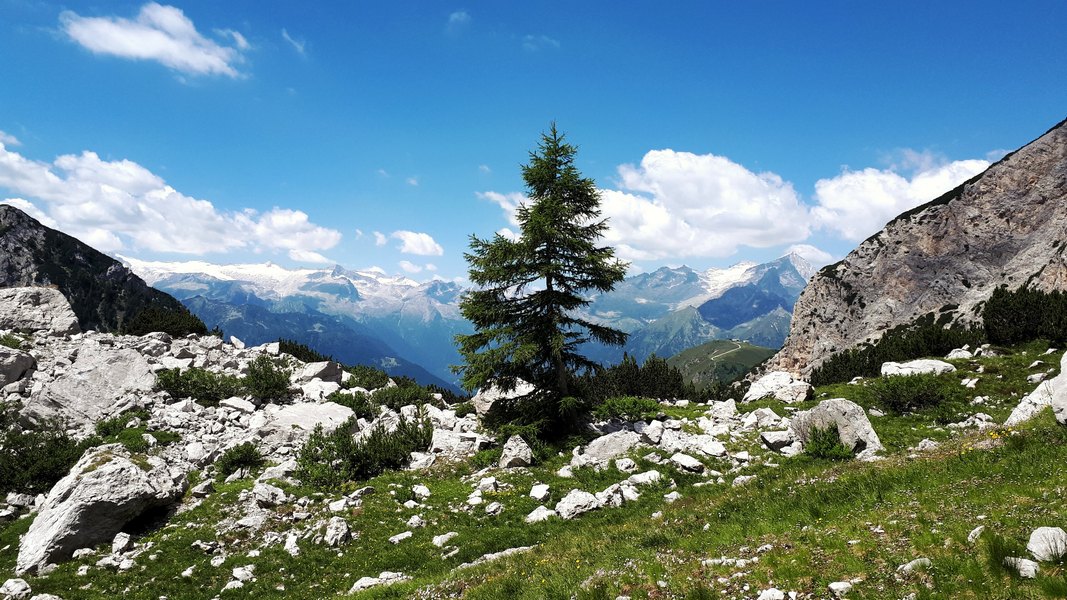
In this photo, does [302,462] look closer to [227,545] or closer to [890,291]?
[227,545]

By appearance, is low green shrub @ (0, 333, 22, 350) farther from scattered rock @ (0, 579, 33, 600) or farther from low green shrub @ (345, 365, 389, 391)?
scattered rock @ (0, 579, 33, 600)

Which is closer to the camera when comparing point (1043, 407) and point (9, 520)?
point (1043, 407)

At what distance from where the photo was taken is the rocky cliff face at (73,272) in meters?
140

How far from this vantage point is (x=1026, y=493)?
7.72 meters

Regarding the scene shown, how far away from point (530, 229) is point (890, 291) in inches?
6870

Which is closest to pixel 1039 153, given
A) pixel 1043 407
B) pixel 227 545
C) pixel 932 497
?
pixel 1043 407

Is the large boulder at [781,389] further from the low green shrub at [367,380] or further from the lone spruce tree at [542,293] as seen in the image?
the low green shrub at [367,380]

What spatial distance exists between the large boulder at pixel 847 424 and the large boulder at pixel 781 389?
980 centimetres

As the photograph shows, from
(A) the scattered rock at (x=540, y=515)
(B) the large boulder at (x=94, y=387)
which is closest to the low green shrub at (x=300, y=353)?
(B) the large boulder at (x=94, y=387)

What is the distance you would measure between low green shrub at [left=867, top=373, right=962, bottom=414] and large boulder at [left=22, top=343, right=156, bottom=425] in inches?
1537

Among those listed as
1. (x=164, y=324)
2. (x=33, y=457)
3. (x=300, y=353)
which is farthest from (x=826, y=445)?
(x=164, y=324)

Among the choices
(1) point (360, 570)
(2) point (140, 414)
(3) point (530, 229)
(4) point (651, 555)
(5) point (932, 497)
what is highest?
(3) point (530, 229)

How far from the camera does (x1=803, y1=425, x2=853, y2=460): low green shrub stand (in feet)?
52.5

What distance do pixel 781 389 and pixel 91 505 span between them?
105 ft
